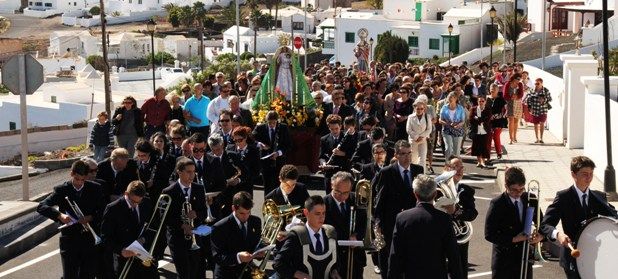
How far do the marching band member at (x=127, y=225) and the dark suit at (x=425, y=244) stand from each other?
2.95 m

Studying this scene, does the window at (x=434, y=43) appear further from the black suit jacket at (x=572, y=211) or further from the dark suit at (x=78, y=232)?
the black suit jacket at (x=572, y=211)

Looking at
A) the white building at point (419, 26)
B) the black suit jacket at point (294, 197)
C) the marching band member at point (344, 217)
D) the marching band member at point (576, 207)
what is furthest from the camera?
the white building at point (419, 26)

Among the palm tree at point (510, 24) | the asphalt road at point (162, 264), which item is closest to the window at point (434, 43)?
the palm tree at point (510, 24)

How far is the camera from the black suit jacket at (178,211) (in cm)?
1323

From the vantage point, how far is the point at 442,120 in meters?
22.4

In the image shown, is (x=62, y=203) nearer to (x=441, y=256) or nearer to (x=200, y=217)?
(x=200, y=217)

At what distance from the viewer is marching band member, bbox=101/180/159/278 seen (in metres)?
12.5

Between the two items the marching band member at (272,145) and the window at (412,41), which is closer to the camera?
the marching band member at (272,145)

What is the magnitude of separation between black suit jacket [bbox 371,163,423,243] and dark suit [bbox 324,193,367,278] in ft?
2.01

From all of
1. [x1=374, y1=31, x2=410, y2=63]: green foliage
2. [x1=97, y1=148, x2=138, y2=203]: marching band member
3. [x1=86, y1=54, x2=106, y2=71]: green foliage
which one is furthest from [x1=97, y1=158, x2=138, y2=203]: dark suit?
[x1=86, y1=54, x2=106, y2=71]: green foliage

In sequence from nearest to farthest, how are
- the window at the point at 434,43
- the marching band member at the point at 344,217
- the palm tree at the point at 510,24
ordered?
the marching band member at the point at 344,217 < the palm tree at the point at 510,24 < the window at the point at 434,43

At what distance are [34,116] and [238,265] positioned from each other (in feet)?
209

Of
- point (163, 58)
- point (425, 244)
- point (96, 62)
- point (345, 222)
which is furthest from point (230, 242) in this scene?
point (163, 58)

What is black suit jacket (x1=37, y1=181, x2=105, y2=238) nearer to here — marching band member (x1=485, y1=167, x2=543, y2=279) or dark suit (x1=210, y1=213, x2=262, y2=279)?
dark suit (x1=210, y1=213, x2=262, y2=279)
